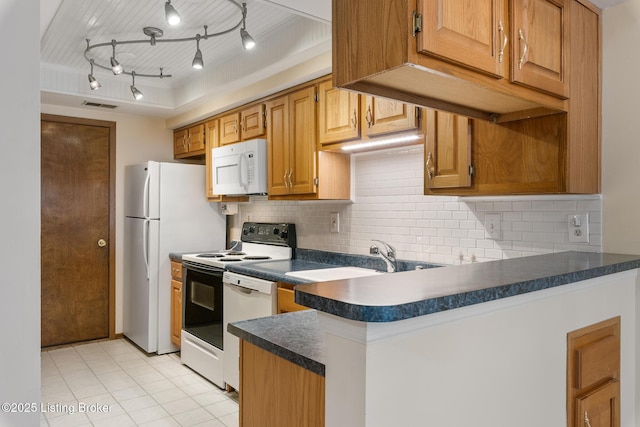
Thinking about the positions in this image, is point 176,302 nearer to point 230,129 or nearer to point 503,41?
point 230,129

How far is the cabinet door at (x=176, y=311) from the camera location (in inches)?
156

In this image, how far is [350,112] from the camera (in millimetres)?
2684

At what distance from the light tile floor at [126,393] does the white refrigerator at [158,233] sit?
0.31 meters

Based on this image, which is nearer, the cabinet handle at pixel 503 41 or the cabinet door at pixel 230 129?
the cabinet handle at pixel 503 41

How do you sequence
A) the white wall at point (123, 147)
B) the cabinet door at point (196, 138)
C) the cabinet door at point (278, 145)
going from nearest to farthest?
the cabinet door at point (278, 145) < the cabinet door at point (196, 138) < the white wall at point (123, 147)

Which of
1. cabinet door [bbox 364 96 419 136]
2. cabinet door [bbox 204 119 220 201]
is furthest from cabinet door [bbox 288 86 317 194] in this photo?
cabinet door [bbox 204 119 220 201]

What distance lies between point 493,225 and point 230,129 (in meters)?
2.46

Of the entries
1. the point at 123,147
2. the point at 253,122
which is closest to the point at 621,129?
the point at 253,122

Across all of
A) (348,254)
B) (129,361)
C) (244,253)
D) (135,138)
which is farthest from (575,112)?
(135,138)

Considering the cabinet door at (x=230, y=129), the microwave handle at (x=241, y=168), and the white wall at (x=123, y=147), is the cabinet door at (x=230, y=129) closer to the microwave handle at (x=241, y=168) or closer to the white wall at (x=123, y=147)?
the microwave handle at (x=241, y=168)

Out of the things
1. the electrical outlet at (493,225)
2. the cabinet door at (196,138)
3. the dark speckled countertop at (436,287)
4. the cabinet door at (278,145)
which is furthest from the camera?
the cabinet door at (196,138)

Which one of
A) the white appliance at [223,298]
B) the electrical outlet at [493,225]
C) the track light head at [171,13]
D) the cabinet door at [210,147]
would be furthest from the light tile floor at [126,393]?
the track light head at [171,13]

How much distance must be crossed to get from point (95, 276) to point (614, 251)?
4.35 m

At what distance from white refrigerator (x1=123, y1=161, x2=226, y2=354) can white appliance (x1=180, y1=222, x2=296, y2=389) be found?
1.16 feet
